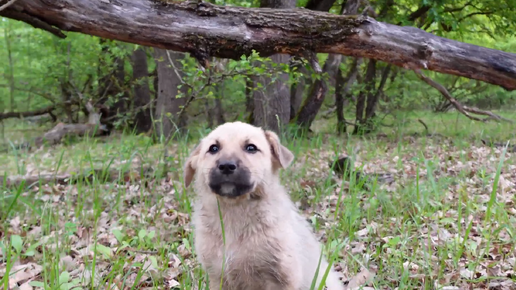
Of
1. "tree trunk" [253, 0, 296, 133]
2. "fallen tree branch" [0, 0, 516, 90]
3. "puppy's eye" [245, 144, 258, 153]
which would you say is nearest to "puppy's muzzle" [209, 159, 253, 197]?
"puppy's eye" [245, 144, 258, 153]

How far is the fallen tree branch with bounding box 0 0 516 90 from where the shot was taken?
175 inches

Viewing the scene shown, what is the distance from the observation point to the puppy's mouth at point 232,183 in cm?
257

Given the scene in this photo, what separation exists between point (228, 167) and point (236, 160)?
0.08 meters

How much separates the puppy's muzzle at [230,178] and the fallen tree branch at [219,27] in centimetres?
247

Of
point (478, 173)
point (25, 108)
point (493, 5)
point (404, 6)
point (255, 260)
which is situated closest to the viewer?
point (255, 260)

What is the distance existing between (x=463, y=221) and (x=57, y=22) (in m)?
5.01

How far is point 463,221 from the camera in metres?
4.04

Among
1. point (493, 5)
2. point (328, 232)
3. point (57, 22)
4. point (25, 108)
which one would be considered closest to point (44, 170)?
point (57, 22)

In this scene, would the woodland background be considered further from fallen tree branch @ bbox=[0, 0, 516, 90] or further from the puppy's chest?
the puppy's chest

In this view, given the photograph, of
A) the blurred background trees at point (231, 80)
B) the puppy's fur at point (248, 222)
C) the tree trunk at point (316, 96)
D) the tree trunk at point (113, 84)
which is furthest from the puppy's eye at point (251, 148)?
the tree trunk at point (113, 84)

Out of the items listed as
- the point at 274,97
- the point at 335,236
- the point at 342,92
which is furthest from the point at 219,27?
the point at 342,92

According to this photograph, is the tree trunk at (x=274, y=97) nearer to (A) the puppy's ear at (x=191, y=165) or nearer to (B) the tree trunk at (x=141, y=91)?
(A) the puppy's ear at (x=191, y=165)

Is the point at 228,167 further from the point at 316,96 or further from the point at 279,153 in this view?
the point at 316,96

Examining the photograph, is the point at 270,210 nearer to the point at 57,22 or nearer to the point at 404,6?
the point at 57,22
